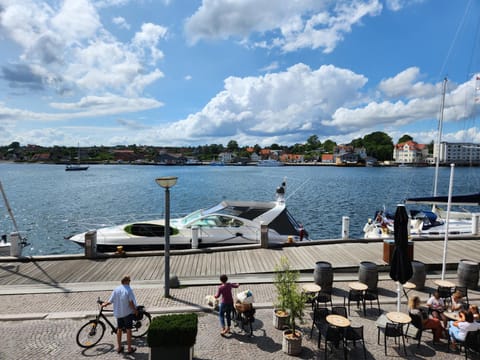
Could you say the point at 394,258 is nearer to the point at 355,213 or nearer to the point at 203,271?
the point at 203,271

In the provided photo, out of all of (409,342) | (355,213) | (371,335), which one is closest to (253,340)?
(371,335)

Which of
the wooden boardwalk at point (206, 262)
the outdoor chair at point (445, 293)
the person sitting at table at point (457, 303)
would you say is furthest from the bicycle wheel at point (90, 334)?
the outdoor chair at point (445, 293)

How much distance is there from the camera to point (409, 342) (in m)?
7.52

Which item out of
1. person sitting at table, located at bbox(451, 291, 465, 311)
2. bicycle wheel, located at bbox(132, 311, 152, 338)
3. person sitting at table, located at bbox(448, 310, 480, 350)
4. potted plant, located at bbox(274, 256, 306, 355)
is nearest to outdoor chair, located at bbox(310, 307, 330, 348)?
potted plant, located at bbox(274, 256, 306, 355)

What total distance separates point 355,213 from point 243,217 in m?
24.2

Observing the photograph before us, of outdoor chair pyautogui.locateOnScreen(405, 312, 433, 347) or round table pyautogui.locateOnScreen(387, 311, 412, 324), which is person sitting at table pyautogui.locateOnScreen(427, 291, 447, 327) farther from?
round table pyautogui.locateOnScreen(387, 311, 412, 324)

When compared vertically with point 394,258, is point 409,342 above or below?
below

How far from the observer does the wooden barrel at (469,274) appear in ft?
34.0

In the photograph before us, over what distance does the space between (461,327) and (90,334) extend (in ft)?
28.1

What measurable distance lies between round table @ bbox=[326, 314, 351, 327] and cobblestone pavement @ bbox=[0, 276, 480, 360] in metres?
0.72

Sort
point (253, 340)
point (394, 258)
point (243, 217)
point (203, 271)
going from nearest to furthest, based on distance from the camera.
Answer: point (253, 340), point (394, 258), point (203, 271), point (243, 217)

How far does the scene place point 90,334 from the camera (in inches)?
284

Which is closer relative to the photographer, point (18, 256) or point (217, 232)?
point (18, 256)

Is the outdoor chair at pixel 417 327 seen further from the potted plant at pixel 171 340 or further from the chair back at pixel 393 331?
the potted plant at pixel 171 340
